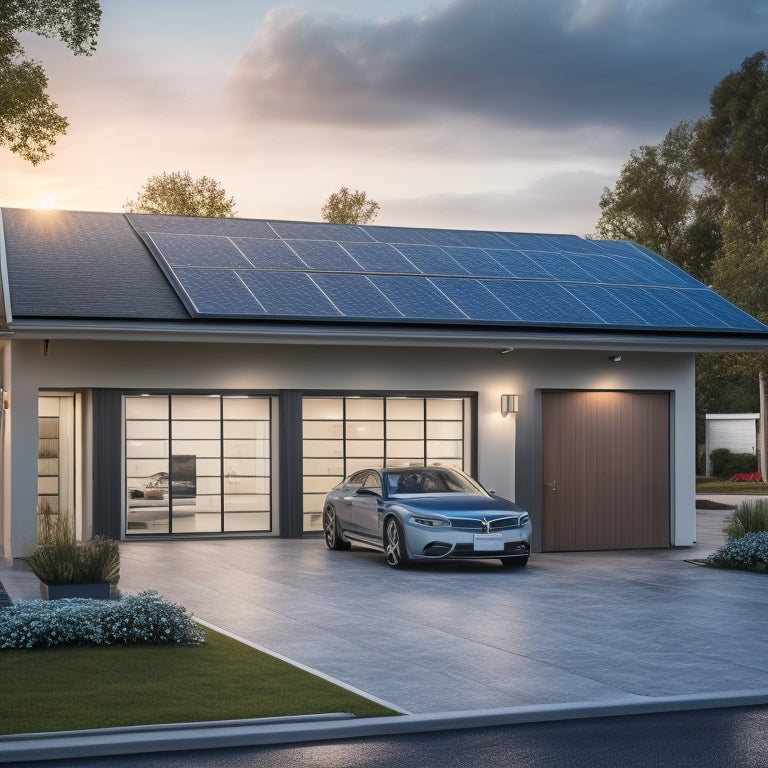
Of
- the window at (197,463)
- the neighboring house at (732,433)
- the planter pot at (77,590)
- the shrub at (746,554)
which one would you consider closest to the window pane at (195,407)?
the window at (197,463)

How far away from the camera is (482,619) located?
13.2 meters

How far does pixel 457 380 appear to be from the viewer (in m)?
21.5

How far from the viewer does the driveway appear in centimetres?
993

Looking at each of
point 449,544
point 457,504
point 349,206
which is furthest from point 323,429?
point 349,206

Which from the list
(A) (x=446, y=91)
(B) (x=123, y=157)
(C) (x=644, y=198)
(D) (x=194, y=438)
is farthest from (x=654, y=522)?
(C) (x=644, y=198)

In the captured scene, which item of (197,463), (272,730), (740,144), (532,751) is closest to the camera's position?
(532,751)

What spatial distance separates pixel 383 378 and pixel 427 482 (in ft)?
→ 9.59

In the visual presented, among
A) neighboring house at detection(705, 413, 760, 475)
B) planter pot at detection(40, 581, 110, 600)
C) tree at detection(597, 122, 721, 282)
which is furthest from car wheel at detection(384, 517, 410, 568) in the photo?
tree at detection(597, 122, 721, 282)

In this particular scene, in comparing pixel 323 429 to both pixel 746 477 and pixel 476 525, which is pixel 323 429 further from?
pixel 746 477

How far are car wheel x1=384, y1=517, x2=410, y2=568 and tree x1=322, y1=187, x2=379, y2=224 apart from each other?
37576 millimetres

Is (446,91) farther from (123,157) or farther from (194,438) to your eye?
(194,438)

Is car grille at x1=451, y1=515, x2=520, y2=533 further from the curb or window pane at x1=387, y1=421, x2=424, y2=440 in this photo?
the curb

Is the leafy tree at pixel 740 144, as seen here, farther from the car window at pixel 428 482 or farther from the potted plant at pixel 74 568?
the potted plant at pixel 74 568

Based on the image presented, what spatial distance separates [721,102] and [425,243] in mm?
37422
